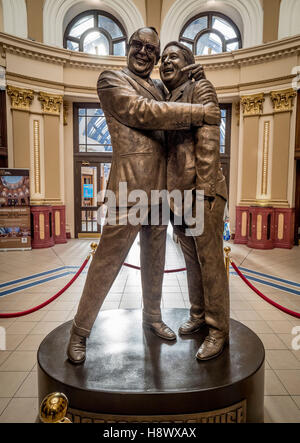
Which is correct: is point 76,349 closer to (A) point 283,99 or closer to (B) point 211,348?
(B) point 211,348

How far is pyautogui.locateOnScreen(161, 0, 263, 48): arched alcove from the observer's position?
9.43 metres

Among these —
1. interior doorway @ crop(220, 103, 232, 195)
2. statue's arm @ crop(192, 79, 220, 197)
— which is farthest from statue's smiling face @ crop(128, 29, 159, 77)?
interior doorway @ crop(220, 103, 232, 195)

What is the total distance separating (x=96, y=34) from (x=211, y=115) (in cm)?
1044

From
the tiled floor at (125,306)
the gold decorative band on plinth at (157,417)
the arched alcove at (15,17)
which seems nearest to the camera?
the gold decorative band on plinth at (157,417)

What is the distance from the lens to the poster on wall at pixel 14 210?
847 centimetres

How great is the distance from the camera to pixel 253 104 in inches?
372

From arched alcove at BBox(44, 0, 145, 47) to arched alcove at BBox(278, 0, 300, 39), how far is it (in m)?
4.16

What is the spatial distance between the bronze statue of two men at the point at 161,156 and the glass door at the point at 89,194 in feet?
28.9

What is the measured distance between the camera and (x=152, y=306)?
2.37 m

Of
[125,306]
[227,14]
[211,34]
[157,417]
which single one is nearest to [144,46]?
[157,417]

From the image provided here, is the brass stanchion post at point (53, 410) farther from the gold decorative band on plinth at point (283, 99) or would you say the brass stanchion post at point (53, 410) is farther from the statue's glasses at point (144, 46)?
the gold decorative band on plinth at point (283, 99)

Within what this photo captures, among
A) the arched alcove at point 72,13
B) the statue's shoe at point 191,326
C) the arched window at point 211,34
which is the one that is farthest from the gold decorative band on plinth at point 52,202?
the statue's shoe at point 191,326
